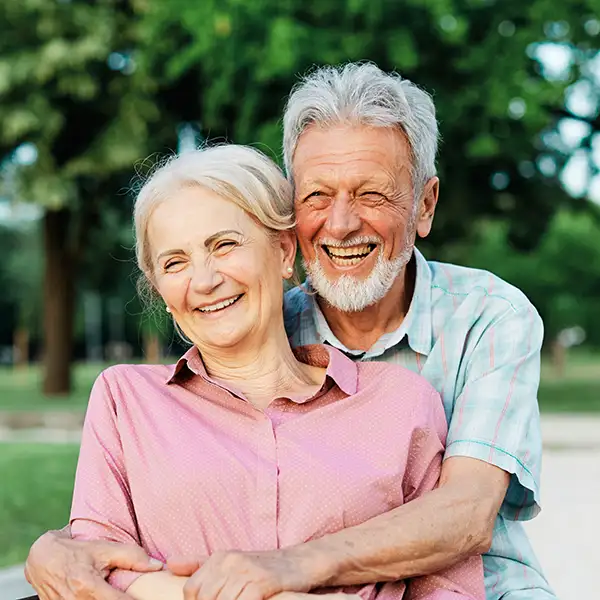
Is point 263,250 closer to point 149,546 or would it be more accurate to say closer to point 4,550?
point 149,546

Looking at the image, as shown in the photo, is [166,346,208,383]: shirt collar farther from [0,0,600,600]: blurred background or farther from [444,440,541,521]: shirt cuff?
[0,0,600,600]: blurred background

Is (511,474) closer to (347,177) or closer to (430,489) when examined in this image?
(430,489)

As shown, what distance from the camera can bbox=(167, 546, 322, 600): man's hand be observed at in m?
2.04

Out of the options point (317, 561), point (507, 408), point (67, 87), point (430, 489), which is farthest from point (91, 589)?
point (67, 87)

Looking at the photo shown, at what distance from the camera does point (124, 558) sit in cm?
218

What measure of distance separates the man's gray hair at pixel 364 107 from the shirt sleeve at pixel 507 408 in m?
0.55

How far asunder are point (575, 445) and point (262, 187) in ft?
36.5

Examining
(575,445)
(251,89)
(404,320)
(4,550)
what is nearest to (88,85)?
(251,89)

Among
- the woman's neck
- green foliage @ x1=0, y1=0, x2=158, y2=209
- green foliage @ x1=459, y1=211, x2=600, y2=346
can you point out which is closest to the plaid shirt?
the woman's neck

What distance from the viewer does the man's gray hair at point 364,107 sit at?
285 cm

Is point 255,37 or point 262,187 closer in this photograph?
point 262,187

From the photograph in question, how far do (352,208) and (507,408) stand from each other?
28.0 inches

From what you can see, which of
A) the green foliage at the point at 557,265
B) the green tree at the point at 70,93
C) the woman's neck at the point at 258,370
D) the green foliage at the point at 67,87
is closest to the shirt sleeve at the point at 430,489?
the woman's neck at the point at 258,370

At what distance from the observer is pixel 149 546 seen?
7.49 ft
